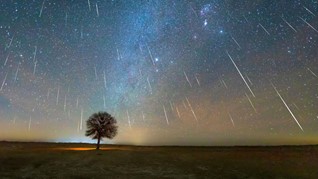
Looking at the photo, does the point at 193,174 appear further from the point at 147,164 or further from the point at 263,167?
the point at 263,167

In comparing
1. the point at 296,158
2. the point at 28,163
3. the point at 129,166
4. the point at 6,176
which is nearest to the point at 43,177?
the point at 6,176

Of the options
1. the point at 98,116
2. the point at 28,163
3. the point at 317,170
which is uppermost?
the point at 98,116

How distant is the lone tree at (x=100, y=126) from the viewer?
7350 cm

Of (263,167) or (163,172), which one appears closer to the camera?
(163,172)

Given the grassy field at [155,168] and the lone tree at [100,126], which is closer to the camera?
the grassy field at [155,168]

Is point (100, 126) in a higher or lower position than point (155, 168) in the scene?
higher

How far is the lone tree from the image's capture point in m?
73.5

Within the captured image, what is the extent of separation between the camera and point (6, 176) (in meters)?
30.8

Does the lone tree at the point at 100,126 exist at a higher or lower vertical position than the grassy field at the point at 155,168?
higher

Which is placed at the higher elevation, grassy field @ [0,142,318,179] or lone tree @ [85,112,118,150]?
lone tree @ [85,112,118,150]

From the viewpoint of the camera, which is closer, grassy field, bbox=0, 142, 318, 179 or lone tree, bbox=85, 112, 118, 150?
grassy field, bbox=0, 142, 318, 179

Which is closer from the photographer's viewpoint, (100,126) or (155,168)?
(155,168)

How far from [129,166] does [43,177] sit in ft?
40.1

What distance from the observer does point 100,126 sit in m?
73.5
